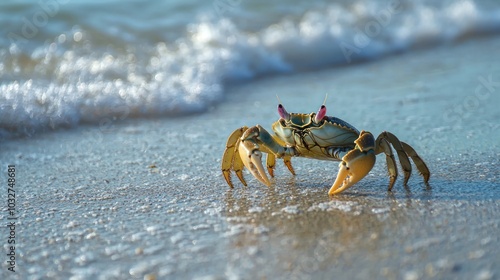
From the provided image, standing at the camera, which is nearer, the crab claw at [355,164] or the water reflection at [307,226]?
the water reflection at [307,226]

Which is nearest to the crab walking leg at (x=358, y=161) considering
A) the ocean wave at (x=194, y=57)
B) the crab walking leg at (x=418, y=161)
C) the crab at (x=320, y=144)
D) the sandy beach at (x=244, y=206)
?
A: the crab at (x=320, y=144)

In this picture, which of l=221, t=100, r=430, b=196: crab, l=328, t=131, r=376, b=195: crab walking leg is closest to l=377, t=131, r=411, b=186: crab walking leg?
l=221, t=100, r=430, b=196: crab

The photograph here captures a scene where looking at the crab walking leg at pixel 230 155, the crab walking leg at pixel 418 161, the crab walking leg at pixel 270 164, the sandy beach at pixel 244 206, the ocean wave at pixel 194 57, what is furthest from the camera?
the ocean wave at pixel 194 57

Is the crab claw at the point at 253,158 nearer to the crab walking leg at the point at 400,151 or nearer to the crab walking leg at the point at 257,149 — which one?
the crab walking leg at the point at 257,149

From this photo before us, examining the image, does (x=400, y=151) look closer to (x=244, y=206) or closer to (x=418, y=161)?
(x=418, y=161)

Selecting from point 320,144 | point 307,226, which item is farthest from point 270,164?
point 307,226

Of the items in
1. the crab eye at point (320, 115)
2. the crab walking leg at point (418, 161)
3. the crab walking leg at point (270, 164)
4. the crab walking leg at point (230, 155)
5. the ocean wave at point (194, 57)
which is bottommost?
the crab walking leg at point (418, 161)
